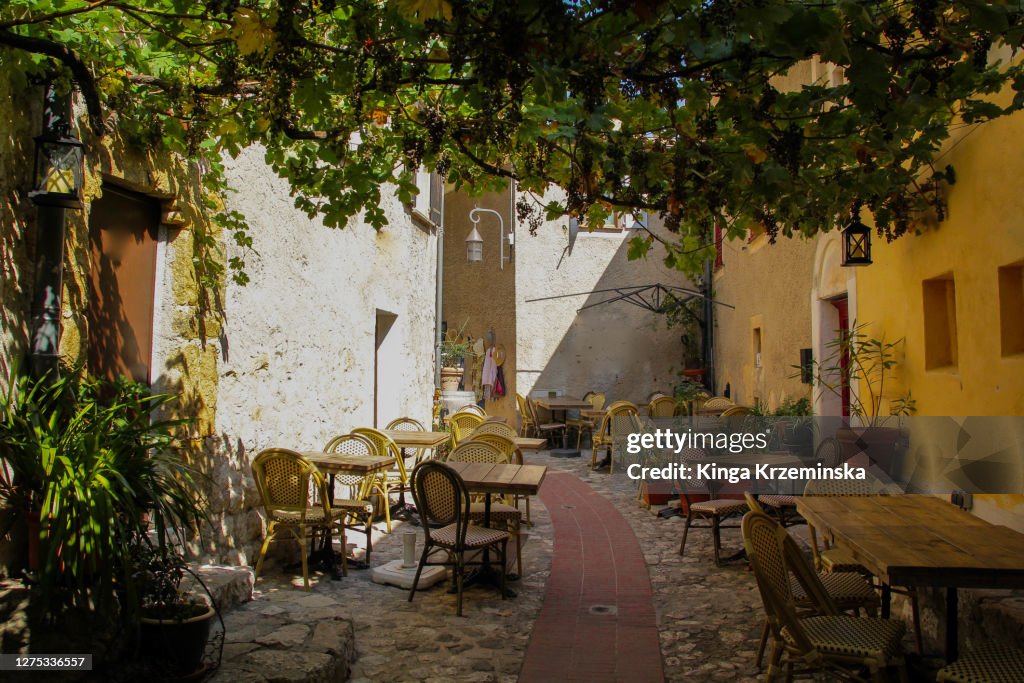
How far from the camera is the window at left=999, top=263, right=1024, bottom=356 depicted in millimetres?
4559

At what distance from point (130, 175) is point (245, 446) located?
2101 mm

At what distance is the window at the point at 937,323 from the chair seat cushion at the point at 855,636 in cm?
309

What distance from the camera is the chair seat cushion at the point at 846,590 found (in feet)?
12.3

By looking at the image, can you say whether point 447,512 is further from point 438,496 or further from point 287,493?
point 287,493

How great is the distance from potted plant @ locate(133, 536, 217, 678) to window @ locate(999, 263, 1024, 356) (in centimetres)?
450

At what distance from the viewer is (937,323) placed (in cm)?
577

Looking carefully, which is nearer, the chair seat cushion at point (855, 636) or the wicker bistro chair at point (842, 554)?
the chair seat cushion at point (855, 636)

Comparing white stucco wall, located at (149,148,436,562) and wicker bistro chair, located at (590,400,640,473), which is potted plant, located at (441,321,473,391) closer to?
wicker bistro chair, located at (590,400,640,473)

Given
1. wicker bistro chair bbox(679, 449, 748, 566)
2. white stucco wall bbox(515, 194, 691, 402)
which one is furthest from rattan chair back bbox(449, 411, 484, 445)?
white stucco wall bbox(515, 194, 691, 402)

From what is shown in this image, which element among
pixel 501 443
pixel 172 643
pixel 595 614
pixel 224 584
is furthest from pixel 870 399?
pixel 172 643

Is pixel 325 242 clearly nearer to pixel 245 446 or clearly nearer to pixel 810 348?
Answer: pixel 245 446

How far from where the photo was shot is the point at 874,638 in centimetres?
307

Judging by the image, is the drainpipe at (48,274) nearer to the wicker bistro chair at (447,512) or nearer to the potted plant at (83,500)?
the potted plant at (83,500)

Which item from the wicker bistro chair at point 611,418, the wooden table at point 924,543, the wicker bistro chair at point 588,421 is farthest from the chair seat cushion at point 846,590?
the wicker bistro chair at point 588,421
